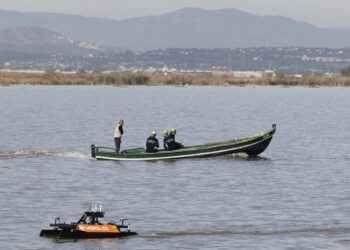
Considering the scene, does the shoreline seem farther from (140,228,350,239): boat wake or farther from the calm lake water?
(140,228,350,239): boat wake

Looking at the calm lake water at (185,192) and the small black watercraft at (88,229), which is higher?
the small black watercraft at (88,229)

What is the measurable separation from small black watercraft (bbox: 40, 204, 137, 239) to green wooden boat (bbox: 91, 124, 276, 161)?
64.2 ft

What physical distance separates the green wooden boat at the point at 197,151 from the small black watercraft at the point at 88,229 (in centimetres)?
1958

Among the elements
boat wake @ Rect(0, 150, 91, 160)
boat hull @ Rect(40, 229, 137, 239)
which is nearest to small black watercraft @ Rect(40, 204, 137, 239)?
boat hull @ Rect(40, 229, 137, 239)

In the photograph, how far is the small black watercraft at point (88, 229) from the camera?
27938 mm

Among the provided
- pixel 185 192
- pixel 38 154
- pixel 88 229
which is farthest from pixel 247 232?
pixel 38 154

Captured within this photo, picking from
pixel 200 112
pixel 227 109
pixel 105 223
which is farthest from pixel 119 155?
pixel 227 109

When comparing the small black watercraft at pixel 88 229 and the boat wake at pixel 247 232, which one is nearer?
the small black watercraft at pixel 88 229

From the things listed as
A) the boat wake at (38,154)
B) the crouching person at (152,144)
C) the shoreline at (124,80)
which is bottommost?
the shoreline at (124,80)

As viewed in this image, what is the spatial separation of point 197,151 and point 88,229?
70.0 feet

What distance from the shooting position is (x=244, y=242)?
93.4ft

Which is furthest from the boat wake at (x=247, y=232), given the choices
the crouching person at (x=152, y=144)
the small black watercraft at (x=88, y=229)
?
the crouching person at (x=152, y=144)

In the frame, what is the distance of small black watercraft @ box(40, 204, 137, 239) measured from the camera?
91.7 ft

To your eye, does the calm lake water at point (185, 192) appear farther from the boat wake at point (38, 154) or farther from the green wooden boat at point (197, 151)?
the green wooden boat at point (197, 151)
